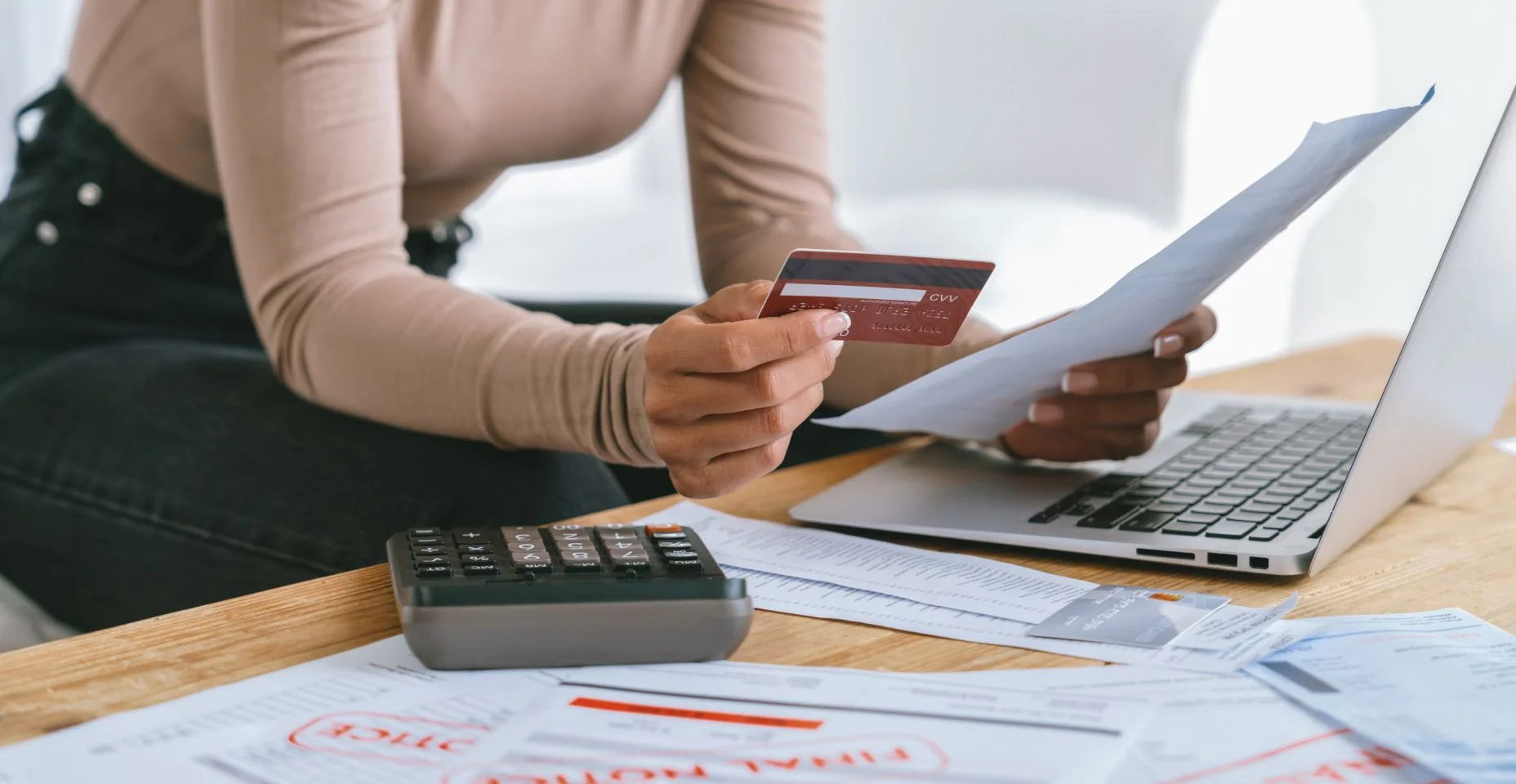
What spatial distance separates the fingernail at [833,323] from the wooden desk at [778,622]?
112mm

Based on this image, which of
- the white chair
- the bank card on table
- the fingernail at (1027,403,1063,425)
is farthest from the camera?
the white chair

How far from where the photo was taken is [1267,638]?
18.1 inches

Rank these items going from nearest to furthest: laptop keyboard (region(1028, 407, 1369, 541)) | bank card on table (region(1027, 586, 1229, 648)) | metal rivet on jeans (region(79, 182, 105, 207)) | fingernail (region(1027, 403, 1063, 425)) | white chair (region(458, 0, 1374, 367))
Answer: bank card on table (region(1027, 586, 1229, 648))
laptop keyboard (region(1028, 407, 1369, 541))
fingernail (region(1027, 403, 1063, 425))
metal rivet on jeans (region(79, 182, 105, 207))
white chair (region(458, 0, 1374, 367))

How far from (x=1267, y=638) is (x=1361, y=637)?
3 cm

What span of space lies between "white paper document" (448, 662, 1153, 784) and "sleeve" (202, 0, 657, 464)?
24cm

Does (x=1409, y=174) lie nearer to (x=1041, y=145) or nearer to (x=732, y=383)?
(x=1041, y=145)

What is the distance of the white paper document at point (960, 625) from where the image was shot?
45 cm

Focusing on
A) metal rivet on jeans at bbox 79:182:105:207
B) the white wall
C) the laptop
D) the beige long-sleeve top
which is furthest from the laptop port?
the white wall

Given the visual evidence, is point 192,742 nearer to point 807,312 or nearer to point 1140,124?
point 807,312

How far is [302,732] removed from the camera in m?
0.40

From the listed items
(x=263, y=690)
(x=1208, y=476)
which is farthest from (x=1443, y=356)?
(x=263, y=690)

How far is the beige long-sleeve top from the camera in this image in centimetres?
68

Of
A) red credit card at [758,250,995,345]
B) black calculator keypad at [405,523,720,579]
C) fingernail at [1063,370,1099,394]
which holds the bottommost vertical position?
black calculator keypad at [405,523,720,579]

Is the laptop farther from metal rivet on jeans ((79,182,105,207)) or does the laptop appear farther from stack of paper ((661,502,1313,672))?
metal rivet on jeans ((79,182,105,207))
